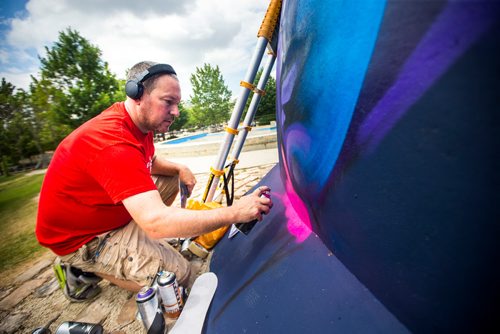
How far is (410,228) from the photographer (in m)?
0.53

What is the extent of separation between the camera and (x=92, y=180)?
1537 millimetres

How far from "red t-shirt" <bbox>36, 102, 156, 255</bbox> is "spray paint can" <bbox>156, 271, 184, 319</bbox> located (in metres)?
0.63

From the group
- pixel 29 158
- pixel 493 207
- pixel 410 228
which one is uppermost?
pixel 493 207

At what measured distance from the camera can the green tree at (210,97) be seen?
3250 centimetres

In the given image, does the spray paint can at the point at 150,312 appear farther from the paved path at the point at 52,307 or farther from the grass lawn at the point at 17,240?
the grass lawn at the point at 17,240

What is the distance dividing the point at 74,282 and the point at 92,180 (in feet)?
3.40

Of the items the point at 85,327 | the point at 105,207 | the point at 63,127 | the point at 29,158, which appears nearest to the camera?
the point at 85,327

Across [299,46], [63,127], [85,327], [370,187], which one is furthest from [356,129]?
[63,127]

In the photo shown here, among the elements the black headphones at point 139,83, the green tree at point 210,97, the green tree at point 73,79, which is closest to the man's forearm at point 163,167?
the black headphones at point 139,83

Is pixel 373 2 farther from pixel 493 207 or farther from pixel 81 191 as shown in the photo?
pixel 81 191

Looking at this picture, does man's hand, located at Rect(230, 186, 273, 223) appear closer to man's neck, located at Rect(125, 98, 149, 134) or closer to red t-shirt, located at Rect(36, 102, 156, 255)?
red t-shirt, located at Rect(36, 102, 156, 255)

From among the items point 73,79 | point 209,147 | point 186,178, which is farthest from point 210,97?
point 186,178

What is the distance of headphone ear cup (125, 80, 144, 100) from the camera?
1575 millimetres

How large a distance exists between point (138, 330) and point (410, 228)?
1.86m
